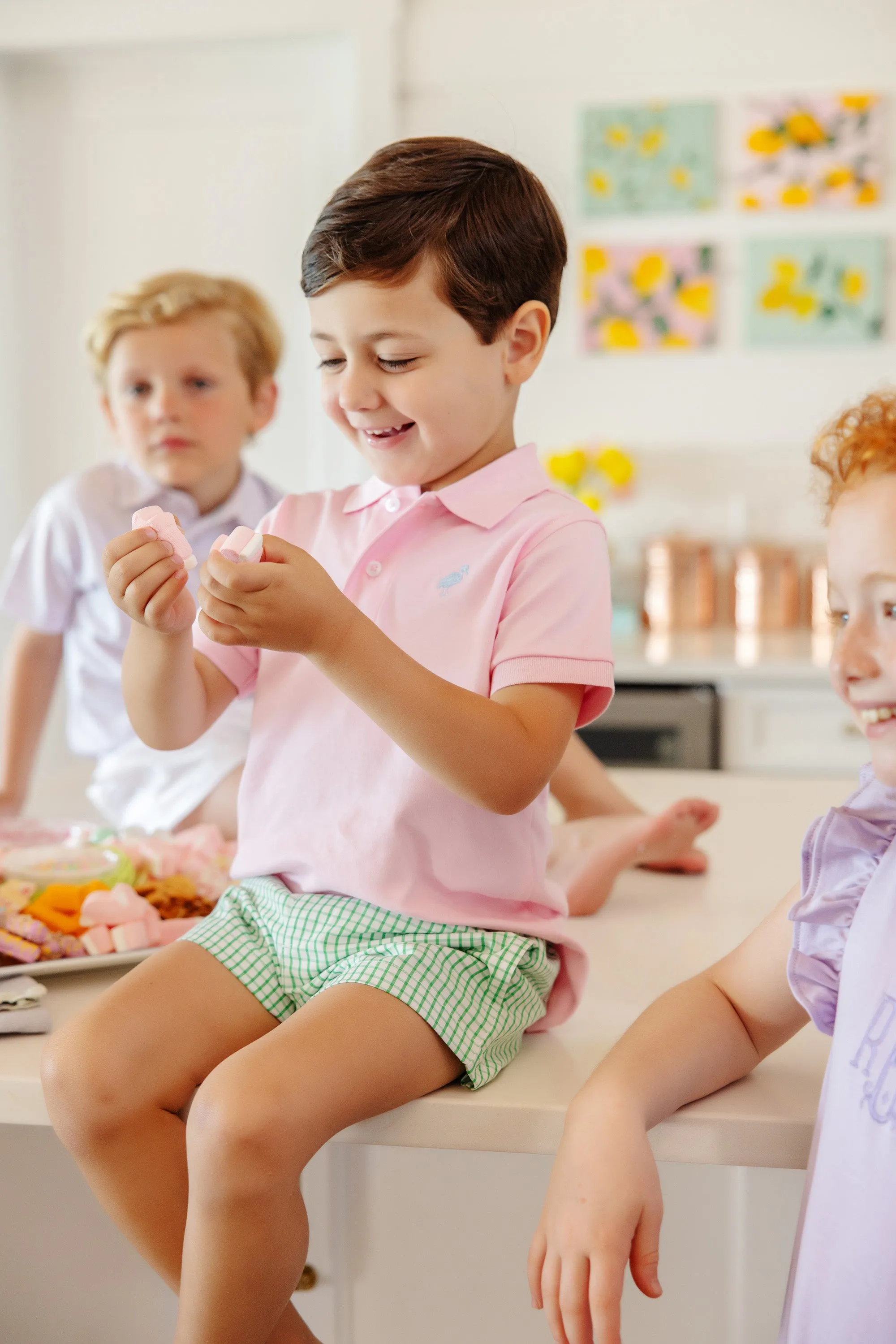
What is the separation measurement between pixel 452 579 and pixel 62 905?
1.31 ft

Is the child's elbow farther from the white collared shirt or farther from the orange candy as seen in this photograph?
the white collared shirt

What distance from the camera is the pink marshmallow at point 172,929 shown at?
1.00 metres

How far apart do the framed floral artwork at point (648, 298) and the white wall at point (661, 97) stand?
33 mm

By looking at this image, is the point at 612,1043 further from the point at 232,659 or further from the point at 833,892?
the point at 232,659

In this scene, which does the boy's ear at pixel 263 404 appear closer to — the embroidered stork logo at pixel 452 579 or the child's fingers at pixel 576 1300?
the embroidered stork logo at pixel 452 579

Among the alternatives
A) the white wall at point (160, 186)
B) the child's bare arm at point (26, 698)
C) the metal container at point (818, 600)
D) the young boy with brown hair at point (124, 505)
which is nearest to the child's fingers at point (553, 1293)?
the young boy with brown hair at point (124, 505)

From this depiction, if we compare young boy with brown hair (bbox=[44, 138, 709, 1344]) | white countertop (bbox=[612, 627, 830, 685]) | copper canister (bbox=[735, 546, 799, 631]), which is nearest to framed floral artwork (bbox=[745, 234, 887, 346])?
copper canister (bbox=[735, 546, 799, 631])

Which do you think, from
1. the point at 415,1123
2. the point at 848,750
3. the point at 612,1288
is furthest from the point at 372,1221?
the point at 848,750

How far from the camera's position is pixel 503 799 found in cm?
84

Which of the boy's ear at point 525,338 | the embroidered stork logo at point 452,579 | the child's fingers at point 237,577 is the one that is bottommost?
the embroidered stork logo at point 452,579

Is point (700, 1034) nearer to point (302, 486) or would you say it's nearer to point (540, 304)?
point (540, 304)

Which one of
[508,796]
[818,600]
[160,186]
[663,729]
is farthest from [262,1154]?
[160,186]

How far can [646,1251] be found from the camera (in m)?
0.70

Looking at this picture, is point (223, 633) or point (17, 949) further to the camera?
point (17, 949)
